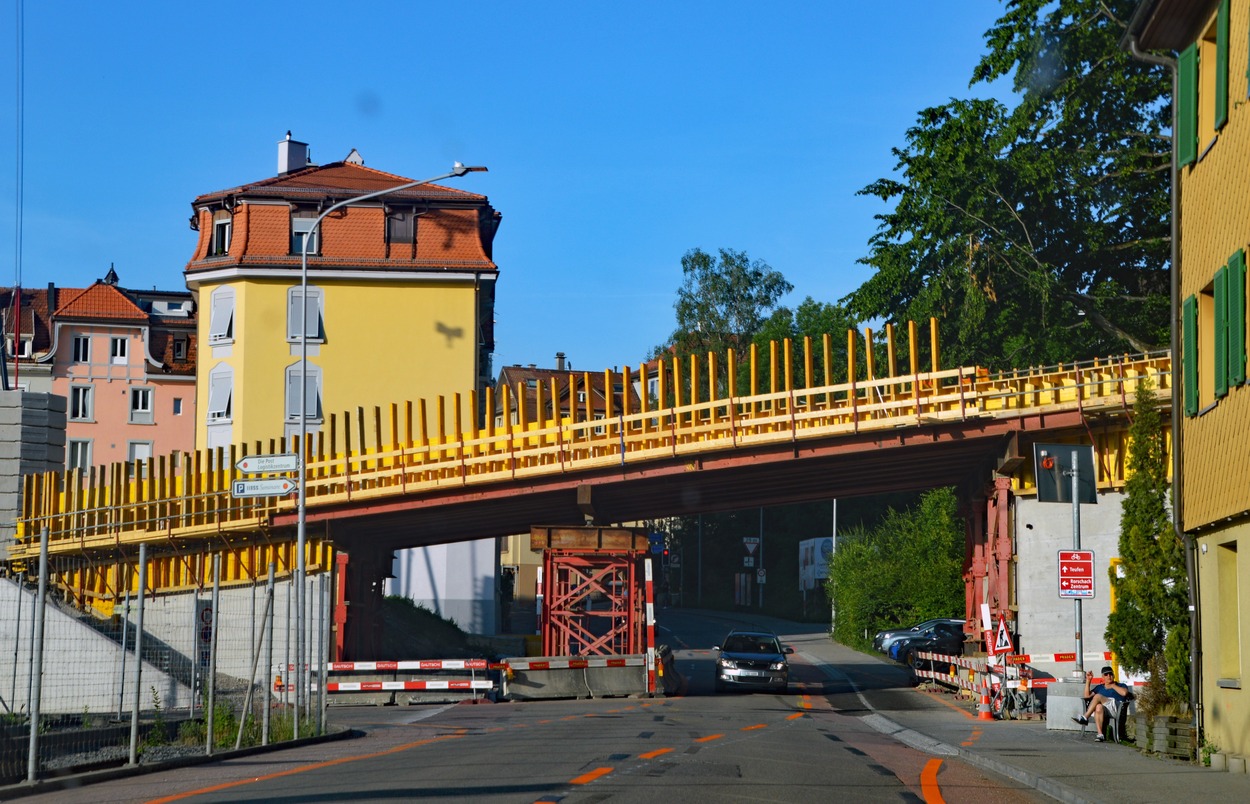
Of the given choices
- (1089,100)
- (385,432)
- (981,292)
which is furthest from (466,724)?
(385,432)

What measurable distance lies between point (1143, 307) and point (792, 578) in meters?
54.8

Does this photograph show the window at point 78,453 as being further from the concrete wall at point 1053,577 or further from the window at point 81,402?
the concrete wall at point 1053,577

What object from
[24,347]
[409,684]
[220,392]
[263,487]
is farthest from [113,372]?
[263,487]

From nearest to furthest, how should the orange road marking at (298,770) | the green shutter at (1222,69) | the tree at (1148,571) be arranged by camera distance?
the orange road marking at (298,770)
the green shutter at (1222,69)
the tree at (1148,571)

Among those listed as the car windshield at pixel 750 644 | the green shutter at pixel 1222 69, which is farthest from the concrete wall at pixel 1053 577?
the green shutter at pixel 1222 69

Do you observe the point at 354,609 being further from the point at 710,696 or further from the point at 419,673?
the point at 710,696

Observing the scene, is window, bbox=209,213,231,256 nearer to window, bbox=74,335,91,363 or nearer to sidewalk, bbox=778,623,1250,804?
window, bbox=74,335,91,363

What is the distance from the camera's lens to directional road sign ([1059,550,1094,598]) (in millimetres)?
21688

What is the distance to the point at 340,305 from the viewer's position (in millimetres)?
60281

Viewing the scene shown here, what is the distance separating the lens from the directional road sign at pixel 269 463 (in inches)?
935

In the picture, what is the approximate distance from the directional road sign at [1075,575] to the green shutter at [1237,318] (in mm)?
5745

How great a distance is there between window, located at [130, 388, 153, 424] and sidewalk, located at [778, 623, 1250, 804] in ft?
204

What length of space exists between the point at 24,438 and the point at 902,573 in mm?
34865

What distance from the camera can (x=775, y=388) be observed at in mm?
35594
